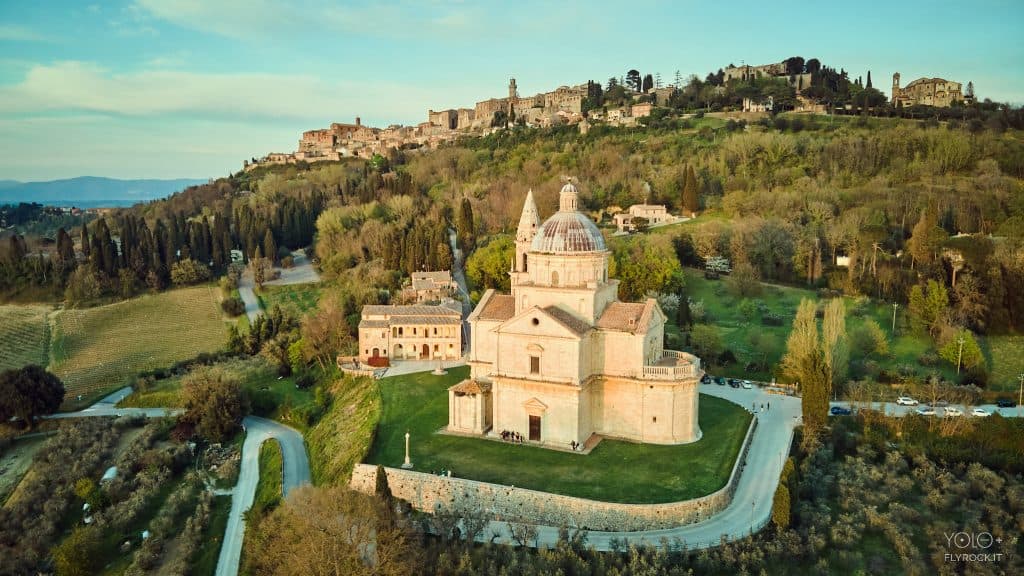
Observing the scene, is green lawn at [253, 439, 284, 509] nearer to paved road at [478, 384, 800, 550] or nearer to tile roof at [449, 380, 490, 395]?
tile roof at [449, 380, 490, 395]

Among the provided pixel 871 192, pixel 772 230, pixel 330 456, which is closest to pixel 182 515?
pixel 330 456

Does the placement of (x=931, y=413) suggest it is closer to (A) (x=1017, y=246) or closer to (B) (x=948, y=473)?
(B) (x=948, y=473)

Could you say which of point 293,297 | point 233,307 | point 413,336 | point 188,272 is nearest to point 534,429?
point 413,336

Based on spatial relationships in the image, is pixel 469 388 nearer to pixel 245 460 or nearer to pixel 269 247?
pixel 245 460

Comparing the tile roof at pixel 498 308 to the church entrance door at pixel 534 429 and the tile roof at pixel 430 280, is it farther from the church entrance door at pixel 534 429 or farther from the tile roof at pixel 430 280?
the tile roof at pixel 430 280

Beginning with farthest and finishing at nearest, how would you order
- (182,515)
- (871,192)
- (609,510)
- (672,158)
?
(672,158), (871,192), (182,515), (609,510)

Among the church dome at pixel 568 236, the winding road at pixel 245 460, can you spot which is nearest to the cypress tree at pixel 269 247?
the winding road at pixel 245 460
